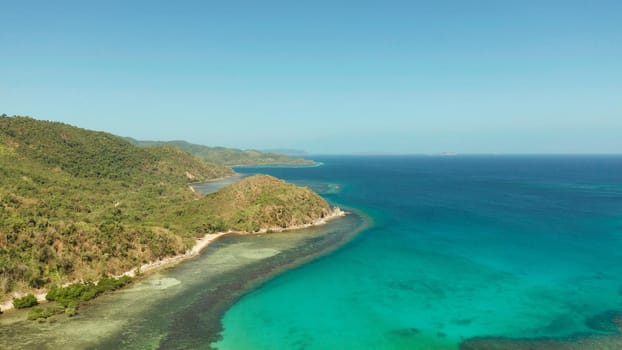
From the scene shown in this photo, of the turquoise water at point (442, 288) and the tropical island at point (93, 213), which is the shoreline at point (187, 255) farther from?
the turquoise water at point (442, 288)

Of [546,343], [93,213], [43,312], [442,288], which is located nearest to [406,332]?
[546,343]

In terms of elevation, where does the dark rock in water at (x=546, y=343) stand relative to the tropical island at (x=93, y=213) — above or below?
below

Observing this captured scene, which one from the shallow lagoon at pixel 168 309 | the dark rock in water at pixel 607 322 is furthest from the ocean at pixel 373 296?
the shallow lagoon at pixel 168 309

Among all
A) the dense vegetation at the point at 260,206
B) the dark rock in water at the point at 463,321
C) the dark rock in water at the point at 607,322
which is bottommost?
the dark rock in water at the point at 463,321

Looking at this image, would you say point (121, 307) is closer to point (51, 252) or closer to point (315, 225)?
point (51, 252)

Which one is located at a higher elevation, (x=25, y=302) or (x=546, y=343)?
(x=25, y=302)

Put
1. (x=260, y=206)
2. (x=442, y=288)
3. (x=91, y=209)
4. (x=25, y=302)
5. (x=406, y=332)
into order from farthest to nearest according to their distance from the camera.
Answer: (x=260, y=206)
(x=91, y=209)
(x=442, y=288)
(x=25, y=302)
(x=406, y=332)

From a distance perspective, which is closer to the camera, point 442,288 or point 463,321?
point 463,321

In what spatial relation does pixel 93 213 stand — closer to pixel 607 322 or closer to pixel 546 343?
pixel 546 343
